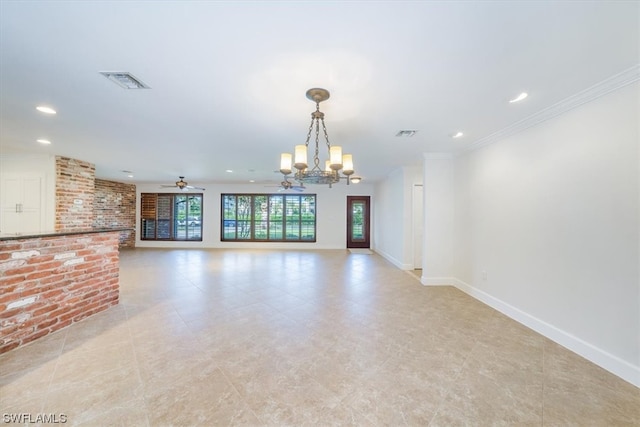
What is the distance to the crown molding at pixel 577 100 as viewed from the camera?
1.95 metres

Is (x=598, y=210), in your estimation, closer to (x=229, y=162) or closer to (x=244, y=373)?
(x=244, y=373)

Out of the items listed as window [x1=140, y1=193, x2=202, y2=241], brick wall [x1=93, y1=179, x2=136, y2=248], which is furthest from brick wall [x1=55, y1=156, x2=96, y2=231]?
window [x1=140, y1=193, x2=202, y2=241]

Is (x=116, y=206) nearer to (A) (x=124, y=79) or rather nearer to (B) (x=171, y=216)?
(B) (x=171, y=216)

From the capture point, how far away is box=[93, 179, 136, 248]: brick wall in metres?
7.80

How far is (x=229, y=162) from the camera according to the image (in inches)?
209

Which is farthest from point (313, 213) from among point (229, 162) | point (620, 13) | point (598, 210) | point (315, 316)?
point (620, 13)

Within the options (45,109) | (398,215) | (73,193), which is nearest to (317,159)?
(45,109)

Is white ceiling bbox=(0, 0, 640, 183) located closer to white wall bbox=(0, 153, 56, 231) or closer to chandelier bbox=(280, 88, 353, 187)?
chandelier bbox=(280, 88, 353, 187)

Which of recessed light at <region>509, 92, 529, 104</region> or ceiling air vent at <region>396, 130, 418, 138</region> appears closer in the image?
recessed light at <region>509, 92, 529, 104</region>

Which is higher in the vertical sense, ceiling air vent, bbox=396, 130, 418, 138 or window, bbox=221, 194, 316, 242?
ceiling air vent, bbox=396, 130, 418, 138

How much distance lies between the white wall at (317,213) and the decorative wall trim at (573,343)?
5.76 metres

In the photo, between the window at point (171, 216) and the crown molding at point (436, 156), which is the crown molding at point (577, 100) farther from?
the window at point (171, 216)

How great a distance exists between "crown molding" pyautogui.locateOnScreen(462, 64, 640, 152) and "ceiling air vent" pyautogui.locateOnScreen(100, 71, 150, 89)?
13.1 ft

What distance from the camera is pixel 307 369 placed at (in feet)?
6.88
